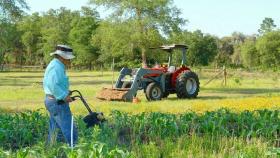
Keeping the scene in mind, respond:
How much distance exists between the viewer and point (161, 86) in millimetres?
20688

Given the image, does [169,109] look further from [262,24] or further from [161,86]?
[262,24]

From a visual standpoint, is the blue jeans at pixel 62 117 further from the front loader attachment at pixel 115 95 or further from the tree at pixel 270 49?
the tree at pixel 270 49

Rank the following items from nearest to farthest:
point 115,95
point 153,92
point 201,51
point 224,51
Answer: point 115,95 → point 153,92 → point 201,51 → point 224,51

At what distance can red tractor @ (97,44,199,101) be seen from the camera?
64.7 feet

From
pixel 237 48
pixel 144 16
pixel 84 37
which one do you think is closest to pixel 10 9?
pixel 144 16

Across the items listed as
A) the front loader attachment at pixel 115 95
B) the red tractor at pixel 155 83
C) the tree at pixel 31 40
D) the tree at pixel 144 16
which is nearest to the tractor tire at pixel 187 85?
the red tractor at pixel 155 83

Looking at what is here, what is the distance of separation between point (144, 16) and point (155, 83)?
1468 centimetres

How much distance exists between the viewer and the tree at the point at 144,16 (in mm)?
33812

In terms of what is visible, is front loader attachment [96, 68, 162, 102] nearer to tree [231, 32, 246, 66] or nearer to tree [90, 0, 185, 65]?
tree [90, 0, 185, 65]

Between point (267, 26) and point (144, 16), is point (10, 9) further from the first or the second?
point (267, 26)

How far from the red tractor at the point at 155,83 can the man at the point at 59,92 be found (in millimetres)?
11119

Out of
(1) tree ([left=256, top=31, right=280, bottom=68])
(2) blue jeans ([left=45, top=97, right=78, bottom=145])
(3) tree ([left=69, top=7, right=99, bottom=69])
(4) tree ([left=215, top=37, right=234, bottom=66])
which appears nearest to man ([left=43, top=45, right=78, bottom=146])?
(2) blue jeans ([left=45, top=97, right=78, bottom=145])

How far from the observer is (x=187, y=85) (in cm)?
2147

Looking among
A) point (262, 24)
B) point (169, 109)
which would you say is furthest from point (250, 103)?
point (262, 24)
